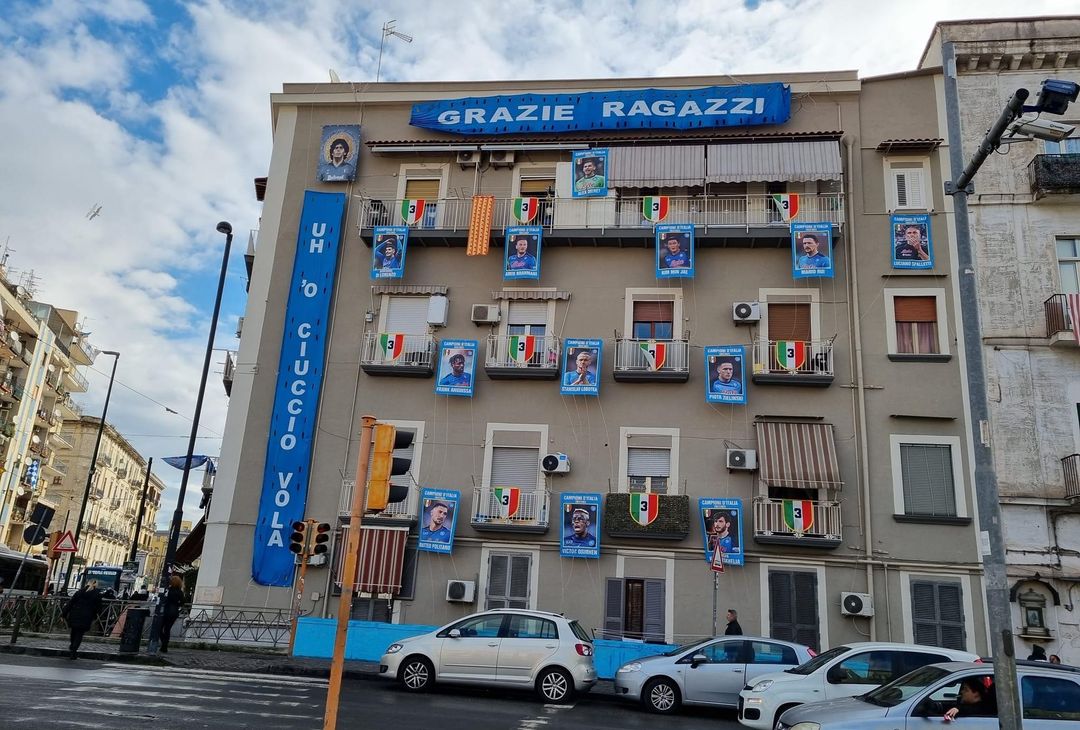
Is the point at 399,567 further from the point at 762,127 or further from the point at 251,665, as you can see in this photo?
the point at 762,127

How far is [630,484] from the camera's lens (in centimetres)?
2069

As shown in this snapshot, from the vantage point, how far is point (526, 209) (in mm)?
22734

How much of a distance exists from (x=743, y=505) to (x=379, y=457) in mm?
14551

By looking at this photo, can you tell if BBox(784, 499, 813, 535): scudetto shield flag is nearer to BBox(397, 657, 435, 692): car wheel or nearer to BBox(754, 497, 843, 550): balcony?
BBox(754, 497, 843, 550): balcony

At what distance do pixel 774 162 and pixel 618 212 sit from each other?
14.3 feet

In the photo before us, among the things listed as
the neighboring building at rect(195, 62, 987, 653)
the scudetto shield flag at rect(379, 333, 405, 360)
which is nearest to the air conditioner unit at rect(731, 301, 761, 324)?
the neighboring building at rect(195, 62, 987, 653)

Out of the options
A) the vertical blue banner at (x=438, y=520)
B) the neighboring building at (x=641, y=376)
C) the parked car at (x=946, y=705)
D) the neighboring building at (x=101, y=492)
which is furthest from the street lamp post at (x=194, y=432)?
the neighboring building at (x=101, y=492)

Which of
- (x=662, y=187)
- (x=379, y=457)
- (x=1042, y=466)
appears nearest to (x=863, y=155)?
Answer: (x=662, y=187)

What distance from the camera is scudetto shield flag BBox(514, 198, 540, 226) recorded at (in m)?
22.7

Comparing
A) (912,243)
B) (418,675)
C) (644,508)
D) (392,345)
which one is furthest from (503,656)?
(912,243)

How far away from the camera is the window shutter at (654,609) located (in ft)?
63.7

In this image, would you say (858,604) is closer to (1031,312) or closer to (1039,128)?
(1031,312)

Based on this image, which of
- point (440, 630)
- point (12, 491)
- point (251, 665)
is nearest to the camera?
point (440, 630)

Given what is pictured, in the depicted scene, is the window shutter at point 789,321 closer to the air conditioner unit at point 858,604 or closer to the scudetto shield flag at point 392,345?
the air conditioner unit at point 858,604
